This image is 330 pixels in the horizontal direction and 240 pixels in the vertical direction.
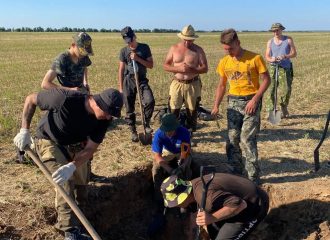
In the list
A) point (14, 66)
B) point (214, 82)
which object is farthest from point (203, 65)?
point (14, 66)

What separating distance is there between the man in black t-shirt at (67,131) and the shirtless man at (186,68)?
2.46 m

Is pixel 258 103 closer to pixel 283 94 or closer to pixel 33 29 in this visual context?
pixel 283 94

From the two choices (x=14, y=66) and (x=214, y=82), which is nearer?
(x=214, y=82)

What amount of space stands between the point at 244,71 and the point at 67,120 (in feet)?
8.00

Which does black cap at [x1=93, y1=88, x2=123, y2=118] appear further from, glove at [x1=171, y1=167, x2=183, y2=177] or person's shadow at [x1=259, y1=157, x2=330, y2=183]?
person's shadow at [x1=259, y1=157, x2=330, y2=183]

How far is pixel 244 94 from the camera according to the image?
5.62m

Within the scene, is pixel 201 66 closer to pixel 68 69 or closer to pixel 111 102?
pixel 68 69

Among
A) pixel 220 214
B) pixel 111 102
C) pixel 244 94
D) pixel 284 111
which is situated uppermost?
pixel 111 102

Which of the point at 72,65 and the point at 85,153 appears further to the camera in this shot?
the point at 72,65

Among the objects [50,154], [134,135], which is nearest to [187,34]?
[134,135]

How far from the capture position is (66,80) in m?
5.78

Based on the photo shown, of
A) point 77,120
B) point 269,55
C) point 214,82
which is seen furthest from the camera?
point 214,82

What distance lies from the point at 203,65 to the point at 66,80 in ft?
7.40

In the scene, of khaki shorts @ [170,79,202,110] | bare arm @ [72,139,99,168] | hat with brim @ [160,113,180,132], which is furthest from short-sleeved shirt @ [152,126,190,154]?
khaki shorts @ [170,79,202,110]
